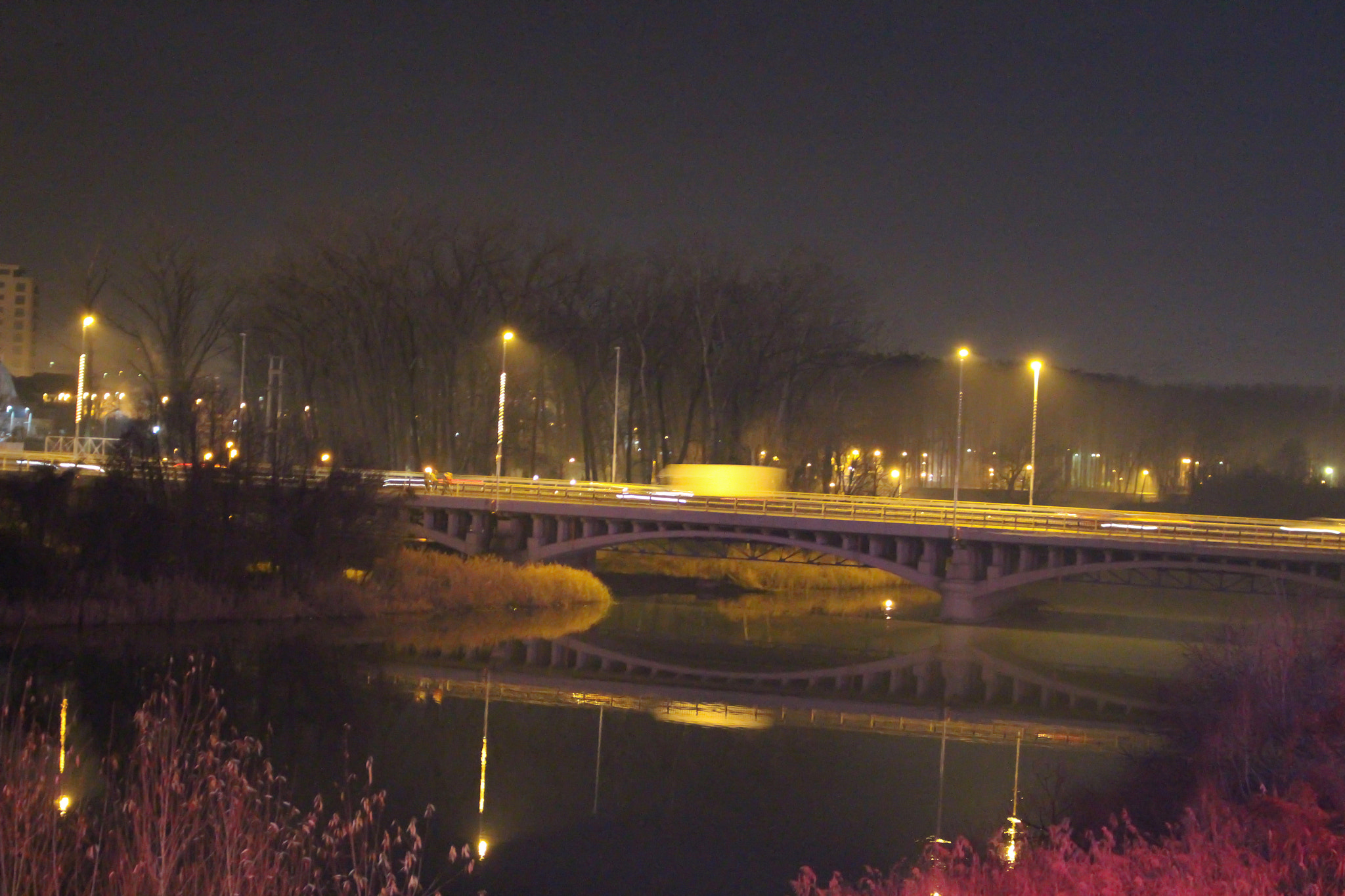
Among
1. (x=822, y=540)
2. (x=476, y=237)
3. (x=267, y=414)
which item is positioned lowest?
(x=822, y=540)

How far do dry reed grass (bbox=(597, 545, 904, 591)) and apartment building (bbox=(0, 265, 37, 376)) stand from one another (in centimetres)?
12357

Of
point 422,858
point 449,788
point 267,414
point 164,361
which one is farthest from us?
point 164,361

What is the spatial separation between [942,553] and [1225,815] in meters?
29.8

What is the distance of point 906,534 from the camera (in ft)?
133

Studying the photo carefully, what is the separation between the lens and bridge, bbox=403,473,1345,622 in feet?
123

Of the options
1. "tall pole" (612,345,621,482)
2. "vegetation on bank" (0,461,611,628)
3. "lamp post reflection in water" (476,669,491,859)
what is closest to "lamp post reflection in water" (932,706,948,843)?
"lamp post reflection in water" (476,669,491,859)

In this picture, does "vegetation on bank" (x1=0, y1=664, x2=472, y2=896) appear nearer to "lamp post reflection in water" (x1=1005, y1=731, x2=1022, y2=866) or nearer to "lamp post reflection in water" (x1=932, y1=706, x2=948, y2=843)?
"lamp post reflection in water" (x1=932, y1=706, x2=948, y2=843)

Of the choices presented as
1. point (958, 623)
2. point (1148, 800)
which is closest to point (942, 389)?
point (958, 623)

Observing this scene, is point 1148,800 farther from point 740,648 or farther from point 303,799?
point 740,648

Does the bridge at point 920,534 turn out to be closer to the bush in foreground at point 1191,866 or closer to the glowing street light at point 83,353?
the glowing street light at point 83,353

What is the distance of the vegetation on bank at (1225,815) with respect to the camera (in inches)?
414

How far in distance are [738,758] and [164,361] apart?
42.6 m

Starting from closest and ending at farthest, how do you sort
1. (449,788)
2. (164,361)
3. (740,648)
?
(449,788) → (740,648) → (164,361)

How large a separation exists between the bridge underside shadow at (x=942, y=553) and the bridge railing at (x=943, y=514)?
Result: 1.89 ft
